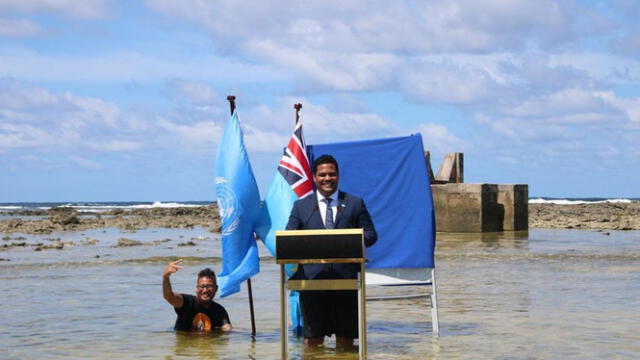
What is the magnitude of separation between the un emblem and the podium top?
2.37 meters

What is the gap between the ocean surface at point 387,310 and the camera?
976 cm

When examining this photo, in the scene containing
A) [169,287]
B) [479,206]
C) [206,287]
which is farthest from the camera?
[479,206]

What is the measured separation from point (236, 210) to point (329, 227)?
1.47 metres

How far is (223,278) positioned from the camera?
9547mm

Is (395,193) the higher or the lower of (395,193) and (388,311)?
the higher

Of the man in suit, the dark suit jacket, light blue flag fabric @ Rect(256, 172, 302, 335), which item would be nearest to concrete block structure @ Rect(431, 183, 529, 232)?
light blue flag fabric @ Rect(256, 172, 302, 335)

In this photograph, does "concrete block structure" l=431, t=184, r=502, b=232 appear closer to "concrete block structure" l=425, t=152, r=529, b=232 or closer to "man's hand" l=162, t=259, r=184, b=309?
"concrete block structure" l=425, t=152, r=529, b=232

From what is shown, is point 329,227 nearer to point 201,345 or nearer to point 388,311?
point 201,345

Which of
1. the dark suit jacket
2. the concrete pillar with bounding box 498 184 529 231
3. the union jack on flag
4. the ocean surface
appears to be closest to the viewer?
the dark suit jacket

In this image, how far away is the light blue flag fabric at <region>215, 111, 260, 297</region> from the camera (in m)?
9.44

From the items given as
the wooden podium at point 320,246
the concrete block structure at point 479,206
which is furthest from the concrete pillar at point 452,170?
the wooden podium at point 320,246

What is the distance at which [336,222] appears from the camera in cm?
824

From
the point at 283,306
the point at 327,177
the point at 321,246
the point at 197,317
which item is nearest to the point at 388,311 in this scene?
the point at 197,317

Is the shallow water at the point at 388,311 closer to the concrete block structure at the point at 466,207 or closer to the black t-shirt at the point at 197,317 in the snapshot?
the black t-shirt at the point at 197,317
